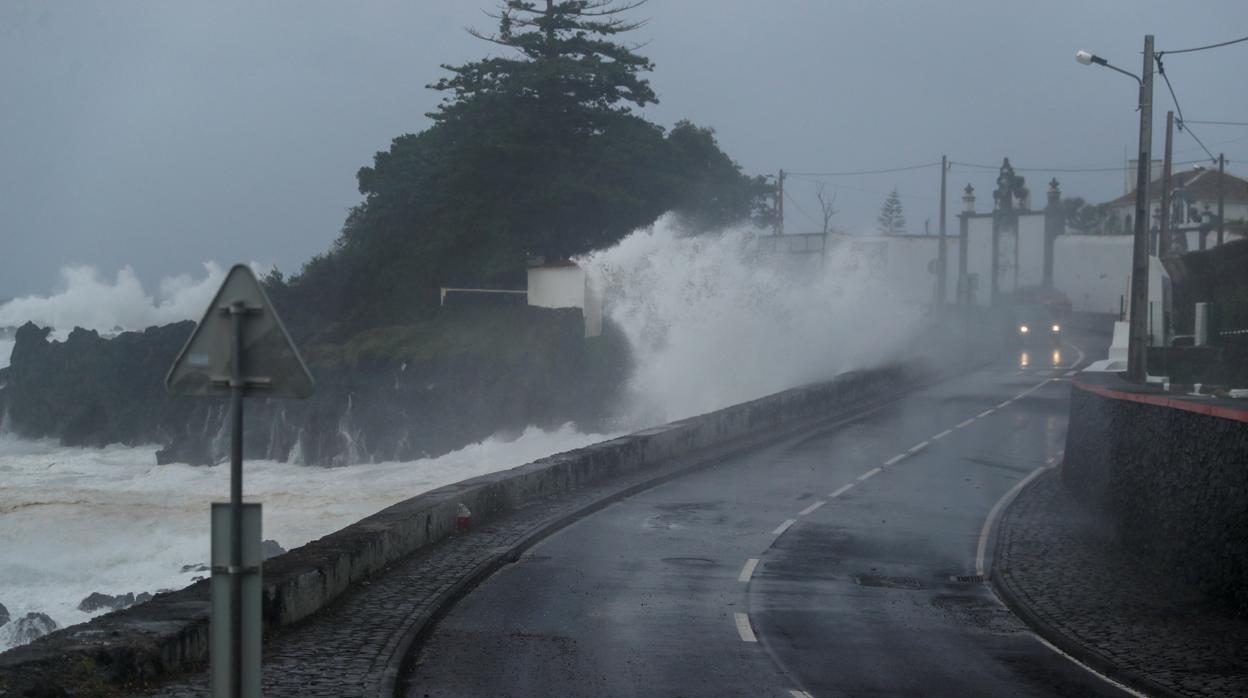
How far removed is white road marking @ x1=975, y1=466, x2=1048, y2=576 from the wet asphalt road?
0.11 m

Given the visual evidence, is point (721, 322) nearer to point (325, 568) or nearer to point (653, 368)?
point (653, 368)

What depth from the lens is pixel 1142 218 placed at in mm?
22859

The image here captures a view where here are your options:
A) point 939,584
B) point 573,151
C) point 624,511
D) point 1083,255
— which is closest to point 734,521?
point 624,511

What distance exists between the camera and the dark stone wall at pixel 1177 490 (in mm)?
11648

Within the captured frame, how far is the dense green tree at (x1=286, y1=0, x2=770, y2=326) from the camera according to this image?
6212 centimetres

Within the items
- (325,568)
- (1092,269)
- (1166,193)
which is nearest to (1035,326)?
(1092,269)

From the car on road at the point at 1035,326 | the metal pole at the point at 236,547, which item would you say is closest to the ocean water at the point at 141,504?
the metal pole at the point at 236,547

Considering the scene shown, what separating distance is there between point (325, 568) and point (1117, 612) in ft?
23.9

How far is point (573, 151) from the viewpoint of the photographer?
208 feet

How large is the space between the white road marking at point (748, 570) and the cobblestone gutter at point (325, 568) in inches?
141

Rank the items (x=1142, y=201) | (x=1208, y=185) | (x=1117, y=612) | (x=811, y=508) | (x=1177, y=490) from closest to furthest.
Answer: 1. (x=1117, y=612)
2. (x=1177, y=490)
3. (x=811, y=508)
4. (x=1142, y=201)
5. (x=1208, y=185)

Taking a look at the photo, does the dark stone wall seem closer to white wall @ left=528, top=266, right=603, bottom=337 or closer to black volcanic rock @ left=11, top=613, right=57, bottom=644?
black volcanic rock @ left=11, top=613, right=57, bottom=644

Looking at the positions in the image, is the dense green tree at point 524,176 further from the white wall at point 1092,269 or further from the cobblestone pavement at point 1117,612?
the cobblestone pavement at point 1117,612

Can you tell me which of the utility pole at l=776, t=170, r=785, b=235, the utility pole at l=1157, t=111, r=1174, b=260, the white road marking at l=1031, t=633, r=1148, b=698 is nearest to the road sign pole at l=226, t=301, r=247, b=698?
the white road marking at l=1031, t=633, r=1148, b=698
